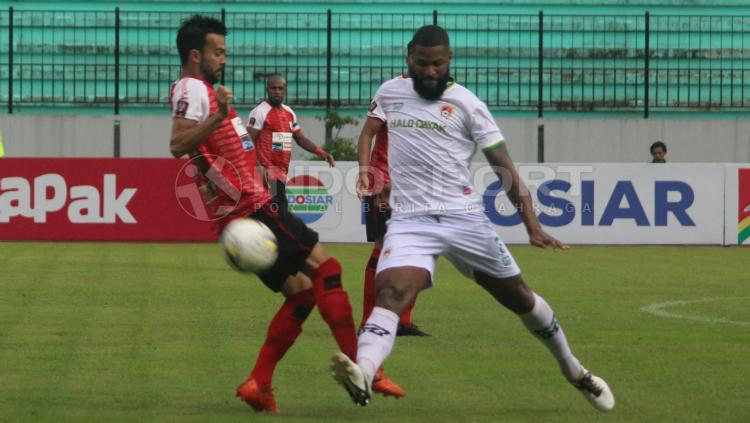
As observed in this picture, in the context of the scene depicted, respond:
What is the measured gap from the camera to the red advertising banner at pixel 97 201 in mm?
23125

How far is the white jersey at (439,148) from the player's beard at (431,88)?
33 mm

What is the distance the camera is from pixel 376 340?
6984 millimetres

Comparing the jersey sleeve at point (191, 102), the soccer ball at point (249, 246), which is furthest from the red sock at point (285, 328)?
the jersey sleeve at point (191, 102)

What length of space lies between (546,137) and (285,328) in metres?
19.5

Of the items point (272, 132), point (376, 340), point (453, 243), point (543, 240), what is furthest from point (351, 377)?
point (272, 132)

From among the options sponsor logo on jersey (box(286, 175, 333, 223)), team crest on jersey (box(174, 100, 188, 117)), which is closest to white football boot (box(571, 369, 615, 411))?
team crest on jersey (box(174, 100, 188, 117))

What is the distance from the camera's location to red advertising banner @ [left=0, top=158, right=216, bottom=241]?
75.9ft

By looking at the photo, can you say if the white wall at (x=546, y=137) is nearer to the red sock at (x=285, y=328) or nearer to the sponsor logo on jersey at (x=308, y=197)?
the sponsor logo on jersey at (x=308, y=197)

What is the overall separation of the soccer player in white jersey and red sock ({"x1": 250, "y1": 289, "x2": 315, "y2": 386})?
69 cm

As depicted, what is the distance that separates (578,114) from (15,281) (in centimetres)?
1529

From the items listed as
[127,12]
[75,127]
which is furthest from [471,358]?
[127,12]

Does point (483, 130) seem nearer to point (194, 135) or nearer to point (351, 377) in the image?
point (194, 135)

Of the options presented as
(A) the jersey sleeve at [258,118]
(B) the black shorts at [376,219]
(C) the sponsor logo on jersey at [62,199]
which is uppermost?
(A) the jersey sleeve at [258,118]

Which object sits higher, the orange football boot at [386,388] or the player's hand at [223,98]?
the player's hand at [223,98]
